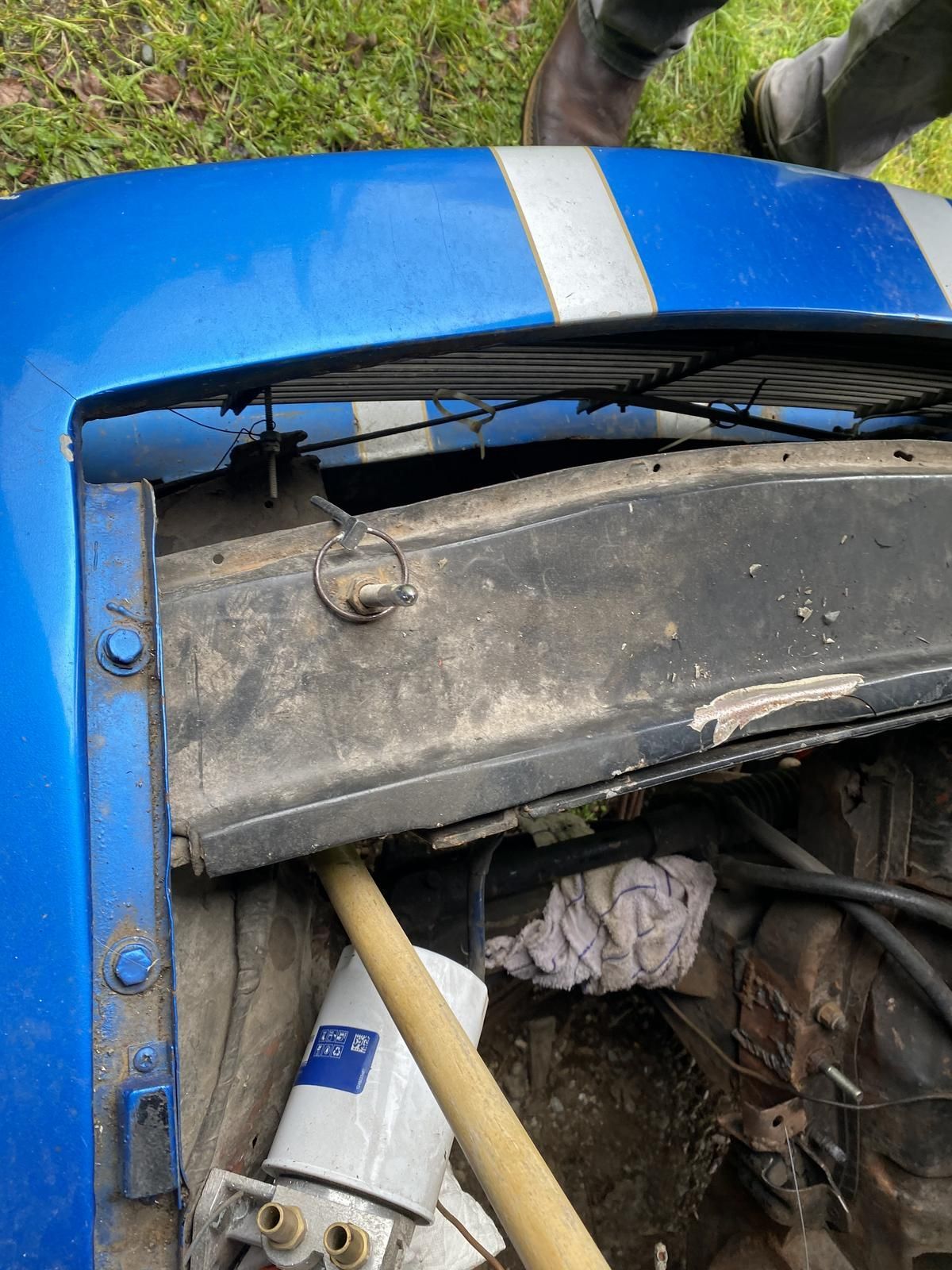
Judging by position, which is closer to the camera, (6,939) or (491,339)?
(6,939)

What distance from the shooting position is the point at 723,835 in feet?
4.64

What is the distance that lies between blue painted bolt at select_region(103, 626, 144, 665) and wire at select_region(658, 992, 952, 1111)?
115 centimetres

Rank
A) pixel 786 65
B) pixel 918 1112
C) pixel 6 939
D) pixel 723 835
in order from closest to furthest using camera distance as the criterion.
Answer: pixel 6 939, pixel 918 1112, pixel 723 835, pixel 786 65

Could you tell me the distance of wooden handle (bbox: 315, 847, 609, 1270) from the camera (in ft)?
1.89

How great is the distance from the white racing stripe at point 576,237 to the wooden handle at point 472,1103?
0.66m

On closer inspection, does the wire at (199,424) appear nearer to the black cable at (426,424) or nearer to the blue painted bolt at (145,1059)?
the black cable at (426,424)

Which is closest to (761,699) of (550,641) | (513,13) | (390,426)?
(550,641)

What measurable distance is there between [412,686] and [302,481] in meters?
0.43

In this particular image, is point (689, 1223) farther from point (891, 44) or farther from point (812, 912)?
point (891, 44)

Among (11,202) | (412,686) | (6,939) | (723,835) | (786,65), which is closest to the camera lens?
(6,939)

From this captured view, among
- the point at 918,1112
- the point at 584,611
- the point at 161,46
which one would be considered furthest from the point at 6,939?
the point at 161,46

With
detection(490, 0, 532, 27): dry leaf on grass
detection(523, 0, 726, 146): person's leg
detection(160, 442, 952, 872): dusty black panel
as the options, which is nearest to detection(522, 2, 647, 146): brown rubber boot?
detection(523, 0, 726, 146): person's leg

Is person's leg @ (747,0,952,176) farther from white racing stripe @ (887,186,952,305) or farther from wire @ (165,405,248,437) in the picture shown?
wire @ (165,405,248,437)

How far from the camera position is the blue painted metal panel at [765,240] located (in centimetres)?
96
